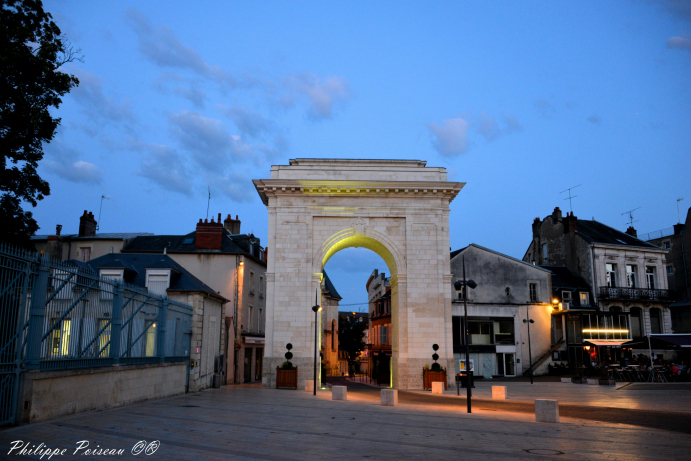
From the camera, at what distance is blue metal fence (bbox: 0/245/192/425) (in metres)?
9.34

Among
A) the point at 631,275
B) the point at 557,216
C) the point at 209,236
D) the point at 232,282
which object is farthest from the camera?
the point at 557,216

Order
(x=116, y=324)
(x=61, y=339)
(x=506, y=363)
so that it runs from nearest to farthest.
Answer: (x=61, y=339) < (x=116, y=324) < (x=506, y=363)

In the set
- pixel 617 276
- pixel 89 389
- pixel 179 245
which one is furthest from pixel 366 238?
pixel 617 276

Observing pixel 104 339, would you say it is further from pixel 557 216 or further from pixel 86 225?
pixel 557 216

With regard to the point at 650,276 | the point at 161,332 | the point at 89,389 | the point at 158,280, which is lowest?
the point at 89,389

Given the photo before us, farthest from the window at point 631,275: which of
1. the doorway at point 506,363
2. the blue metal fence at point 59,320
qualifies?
the blue metal fence at point 59,320

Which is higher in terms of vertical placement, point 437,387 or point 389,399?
point 389,399

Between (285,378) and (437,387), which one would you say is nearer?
(437,387)

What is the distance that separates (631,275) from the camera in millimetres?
43000

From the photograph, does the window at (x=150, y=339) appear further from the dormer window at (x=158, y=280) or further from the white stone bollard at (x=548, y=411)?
the white stone bollard at (x=548, y=411)

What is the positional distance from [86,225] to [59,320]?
2888 centimetres

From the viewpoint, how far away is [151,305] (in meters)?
17.0

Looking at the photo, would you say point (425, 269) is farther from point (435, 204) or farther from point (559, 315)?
point (559, 315)

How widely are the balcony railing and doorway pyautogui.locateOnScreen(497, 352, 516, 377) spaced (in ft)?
28.2
